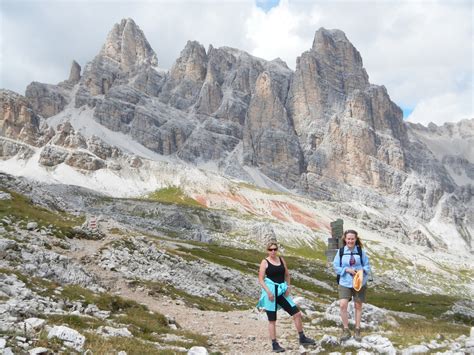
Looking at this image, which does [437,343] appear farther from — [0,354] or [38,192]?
[38,192]

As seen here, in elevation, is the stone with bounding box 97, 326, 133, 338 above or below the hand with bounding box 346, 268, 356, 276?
below

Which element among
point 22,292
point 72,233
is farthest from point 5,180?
point 22,292

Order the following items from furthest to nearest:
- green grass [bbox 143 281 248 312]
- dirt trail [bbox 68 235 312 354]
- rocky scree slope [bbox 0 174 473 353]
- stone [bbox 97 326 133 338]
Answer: green grass [bbox 143 281 248 312] → dirt trail [bbox 68 235 312 354] → stone [bbox 97 326 133 338] → rocky scree slope [bbox 0 174 473 353]

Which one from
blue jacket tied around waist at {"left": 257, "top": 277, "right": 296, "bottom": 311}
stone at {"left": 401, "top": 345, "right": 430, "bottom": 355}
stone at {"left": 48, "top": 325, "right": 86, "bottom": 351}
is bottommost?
stone at {"left": 48, "top": 325, "right": 86, "bottom": 351}

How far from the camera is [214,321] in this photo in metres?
27.4

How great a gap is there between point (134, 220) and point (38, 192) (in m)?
95.7

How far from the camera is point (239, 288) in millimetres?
53031

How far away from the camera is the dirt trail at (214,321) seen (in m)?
19.1

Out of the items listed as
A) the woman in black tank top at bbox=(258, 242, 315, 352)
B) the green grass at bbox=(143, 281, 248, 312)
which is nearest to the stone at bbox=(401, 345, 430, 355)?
the woman in black tank top at bbox=(258, 242, 315, 352)

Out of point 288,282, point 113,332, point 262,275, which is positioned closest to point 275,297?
point 288,282

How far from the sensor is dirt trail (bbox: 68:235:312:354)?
1911cm

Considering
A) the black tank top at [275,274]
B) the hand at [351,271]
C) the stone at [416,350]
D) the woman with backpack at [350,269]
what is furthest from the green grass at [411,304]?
the black tank top at [275,274]

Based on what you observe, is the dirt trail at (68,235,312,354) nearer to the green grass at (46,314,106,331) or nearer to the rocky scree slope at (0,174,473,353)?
the rocky scree slope at (0,174,473,353)

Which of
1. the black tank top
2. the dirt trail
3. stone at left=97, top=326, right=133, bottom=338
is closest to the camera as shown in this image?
stone at left=97, top=326, right=133, bottom=338
